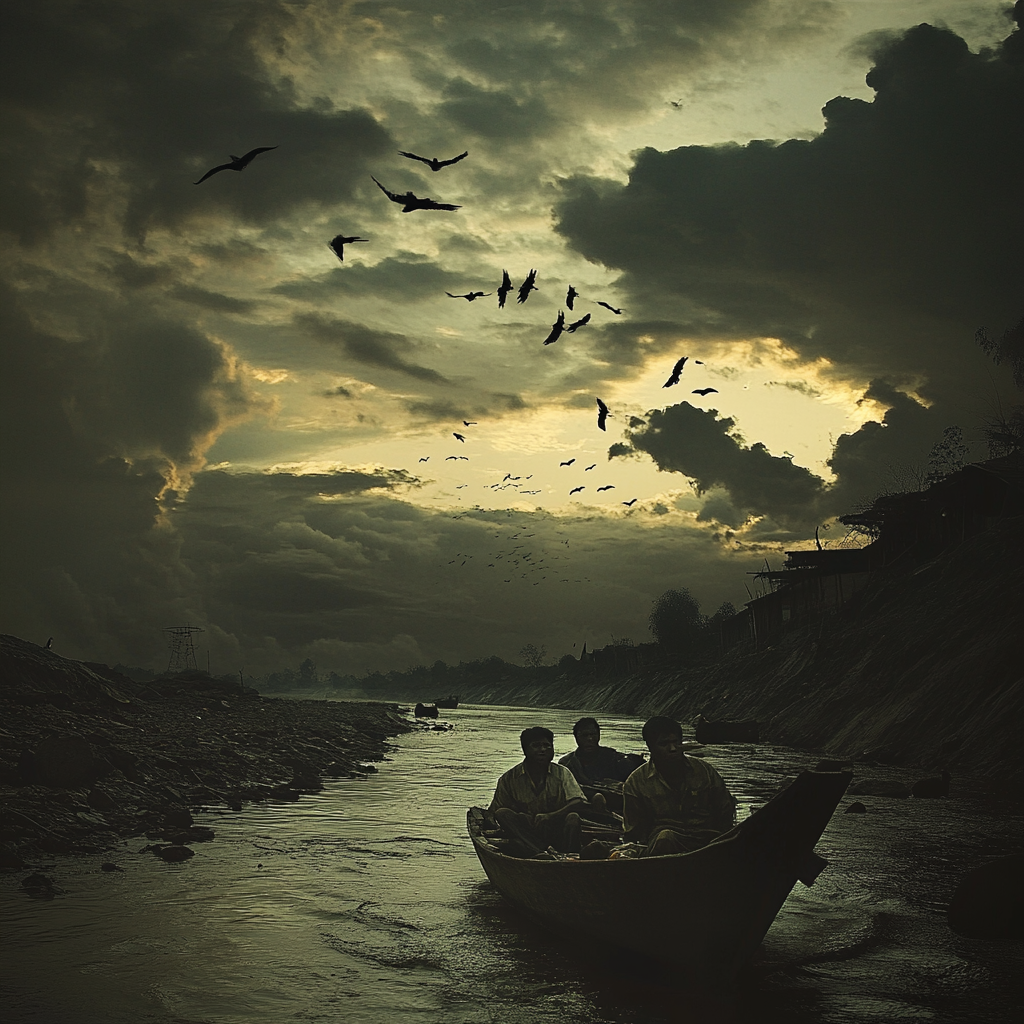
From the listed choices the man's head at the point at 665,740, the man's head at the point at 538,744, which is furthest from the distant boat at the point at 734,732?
the man's head at the point at 665,740

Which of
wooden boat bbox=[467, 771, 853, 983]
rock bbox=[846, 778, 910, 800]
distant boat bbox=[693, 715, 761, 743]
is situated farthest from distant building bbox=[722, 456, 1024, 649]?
wooden boat bbox=[467, 771, 853, 983]

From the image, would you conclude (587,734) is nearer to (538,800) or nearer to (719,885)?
(538,800)

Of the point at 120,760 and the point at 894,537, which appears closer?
the point at 120,760

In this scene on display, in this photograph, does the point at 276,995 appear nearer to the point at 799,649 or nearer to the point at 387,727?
the point at 799,649

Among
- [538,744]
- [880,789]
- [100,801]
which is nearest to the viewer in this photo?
[538,744]

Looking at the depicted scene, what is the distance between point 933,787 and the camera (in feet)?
62.3

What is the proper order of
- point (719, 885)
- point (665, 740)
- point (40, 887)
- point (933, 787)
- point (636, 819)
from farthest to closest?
point (933, 787) < point (40, 887) < point (636, 819) < point (665, 740) < point (719, 885)

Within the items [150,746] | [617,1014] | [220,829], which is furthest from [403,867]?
[150,746]

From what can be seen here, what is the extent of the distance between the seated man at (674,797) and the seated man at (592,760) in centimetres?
549

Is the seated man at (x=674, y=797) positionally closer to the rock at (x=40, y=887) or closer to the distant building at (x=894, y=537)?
the rock at (x=40, y=887)

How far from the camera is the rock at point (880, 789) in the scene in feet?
63.8

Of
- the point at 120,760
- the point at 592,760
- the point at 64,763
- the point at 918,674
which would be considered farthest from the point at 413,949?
the point at 918,674

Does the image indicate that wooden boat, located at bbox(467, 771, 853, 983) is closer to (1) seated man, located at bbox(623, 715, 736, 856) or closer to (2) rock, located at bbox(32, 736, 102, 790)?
(1) seated man, located at bbox(623, 715, 736, 856)

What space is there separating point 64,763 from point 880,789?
16.7 m
